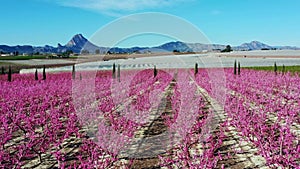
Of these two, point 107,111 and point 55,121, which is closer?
point 55,121

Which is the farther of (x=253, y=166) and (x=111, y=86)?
(x=111, y=86)

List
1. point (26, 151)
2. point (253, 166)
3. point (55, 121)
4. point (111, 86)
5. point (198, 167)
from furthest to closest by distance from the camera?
point (111, 86), point (55, 121), point (26, 151), point (253, 166), point (198, 167)

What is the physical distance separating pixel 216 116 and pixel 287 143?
3.09m

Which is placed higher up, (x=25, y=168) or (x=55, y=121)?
(x=55, y=121)

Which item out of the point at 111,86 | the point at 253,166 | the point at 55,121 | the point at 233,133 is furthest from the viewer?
the point at 111,86

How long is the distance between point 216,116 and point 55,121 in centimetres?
383

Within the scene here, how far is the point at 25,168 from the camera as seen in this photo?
4262 millimetres

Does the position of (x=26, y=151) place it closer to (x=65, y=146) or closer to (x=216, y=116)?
(x=65, y=146)

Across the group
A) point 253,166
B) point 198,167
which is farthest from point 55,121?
point 253,166

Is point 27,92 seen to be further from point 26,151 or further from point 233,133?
point 233,133

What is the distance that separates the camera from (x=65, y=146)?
5281 millimetres

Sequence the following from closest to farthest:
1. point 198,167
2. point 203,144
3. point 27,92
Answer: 1. point 198,167
2. point 203,144
3. point 27,92

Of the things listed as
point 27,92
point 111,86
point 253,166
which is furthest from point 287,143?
point 111,86

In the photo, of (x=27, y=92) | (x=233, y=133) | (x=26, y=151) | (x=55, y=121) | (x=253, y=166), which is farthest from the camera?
(x=27, y=92)
